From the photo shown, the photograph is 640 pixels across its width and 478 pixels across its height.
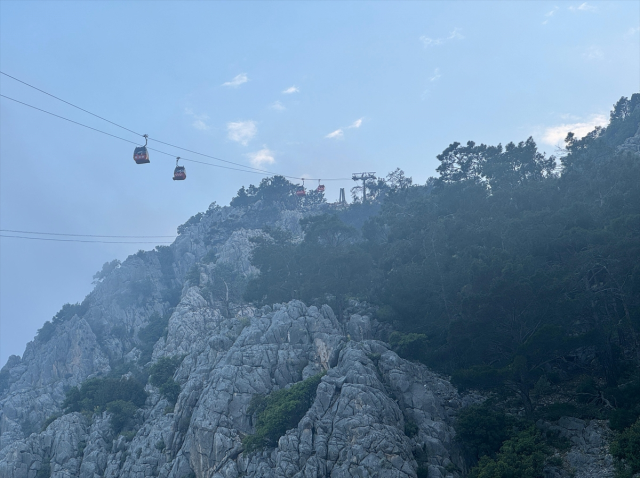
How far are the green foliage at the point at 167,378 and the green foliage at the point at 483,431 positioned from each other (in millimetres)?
37919

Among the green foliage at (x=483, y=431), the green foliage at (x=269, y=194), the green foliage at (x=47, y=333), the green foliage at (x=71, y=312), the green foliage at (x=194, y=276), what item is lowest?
the green foliage at (x=483, y=431)

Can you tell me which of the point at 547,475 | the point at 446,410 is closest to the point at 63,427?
the point at 446,410

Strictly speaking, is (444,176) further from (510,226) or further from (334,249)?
(510,226)

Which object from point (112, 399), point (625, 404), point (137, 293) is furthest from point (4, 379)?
point (625, 404)

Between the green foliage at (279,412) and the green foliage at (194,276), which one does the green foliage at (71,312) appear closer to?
the green foliage at (194,276)

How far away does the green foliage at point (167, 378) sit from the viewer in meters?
65.7

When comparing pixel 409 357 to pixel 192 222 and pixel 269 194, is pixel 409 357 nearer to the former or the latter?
pixel 269 194

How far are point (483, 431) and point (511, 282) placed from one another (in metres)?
13.5

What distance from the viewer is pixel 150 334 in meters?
101

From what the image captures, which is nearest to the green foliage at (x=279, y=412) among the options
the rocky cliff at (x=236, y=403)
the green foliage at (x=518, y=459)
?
the rocky cliff at (x=236, y=403)

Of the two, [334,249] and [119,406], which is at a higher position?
[334,249]

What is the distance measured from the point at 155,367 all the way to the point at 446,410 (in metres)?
41.3

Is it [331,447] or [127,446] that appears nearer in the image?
[331,447]

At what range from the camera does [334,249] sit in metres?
81.1
